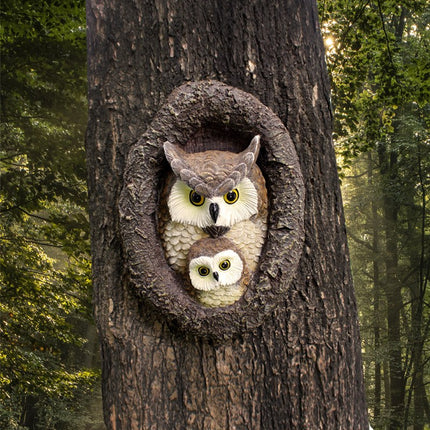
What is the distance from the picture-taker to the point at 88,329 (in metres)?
11.3

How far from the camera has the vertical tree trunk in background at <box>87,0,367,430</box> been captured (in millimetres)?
1452

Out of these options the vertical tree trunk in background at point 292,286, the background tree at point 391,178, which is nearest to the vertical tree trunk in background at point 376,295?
the background tree at point 391,178

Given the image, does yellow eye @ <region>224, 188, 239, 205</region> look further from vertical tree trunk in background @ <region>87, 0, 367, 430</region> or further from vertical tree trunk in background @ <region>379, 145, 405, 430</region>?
vertical tree trunk in background @ <region>379, 145, 405, 430</region>

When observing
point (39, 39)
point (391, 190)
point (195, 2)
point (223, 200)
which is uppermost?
point (39, 39)

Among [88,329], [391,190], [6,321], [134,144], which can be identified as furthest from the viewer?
[88,329]

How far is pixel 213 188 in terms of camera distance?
1449 millimetres

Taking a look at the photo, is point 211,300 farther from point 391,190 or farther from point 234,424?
point 391,190

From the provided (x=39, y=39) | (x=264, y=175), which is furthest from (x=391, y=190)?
(x=264, y=175)

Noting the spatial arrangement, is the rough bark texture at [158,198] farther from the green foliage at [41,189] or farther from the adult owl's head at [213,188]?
the green foliage at [41,189]

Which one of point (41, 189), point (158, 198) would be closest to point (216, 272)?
point (158, 198)

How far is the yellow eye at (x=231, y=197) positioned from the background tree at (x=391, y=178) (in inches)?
130

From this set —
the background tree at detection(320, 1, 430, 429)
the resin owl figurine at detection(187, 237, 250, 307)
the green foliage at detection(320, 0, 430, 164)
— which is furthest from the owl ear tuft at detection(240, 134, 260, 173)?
the background tree at detection(320, 1, 430, 429)

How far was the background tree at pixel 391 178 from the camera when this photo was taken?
14.4 feet

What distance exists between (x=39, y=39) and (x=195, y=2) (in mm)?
3729
